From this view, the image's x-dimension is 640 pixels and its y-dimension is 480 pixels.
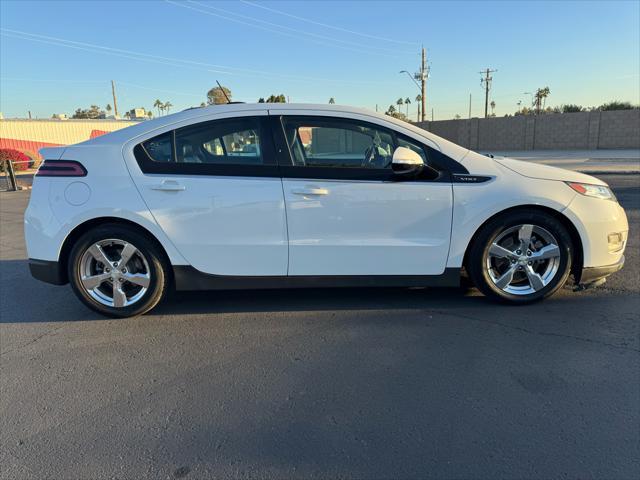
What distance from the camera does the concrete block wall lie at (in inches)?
1507

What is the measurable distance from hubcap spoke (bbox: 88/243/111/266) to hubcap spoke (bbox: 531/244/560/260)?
11.7 ft

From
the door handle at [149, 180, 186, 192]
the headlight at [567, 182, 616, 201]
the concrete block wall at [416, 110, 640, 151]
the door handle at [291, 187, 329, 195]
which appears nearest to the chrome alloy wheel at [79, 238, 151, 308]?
the door handle at [149, 180, 186, 192]

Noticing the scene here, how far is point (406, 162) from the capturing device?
3.56m

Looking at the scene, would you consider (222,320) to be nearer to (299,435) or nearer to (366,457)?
(299,435)

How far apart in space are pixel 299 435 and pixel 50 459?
1223 mm

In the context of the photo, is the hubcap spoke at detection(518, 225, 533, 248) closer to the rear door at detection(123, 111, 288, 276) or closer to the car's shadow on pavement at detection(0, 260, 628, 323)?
the car's shadow on pavement at detection(0, 260, 628, 323)

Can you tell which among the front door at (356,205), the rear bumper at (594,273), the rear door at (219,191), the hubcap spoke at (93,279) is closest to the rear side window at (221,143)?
the rear door at (219,191)

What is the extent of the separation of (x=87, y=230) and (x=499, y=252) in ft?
11.2

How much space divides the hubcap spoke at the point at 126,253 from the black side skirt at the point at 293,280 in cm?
36

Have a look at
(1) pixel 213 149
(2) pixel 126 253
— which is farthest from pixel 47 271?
(1) pixel 213 149

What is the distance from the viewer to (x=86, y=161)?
373 centimetres

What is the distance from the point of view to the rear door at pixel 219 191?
12.1 ft

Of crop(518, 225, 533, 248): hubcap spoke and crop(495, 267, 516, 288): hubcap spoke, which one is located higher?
crop(518, 225, 533, 248): hubcap spoke

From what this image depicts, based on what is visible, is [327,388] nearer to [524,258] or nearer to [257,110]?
[524,258]
